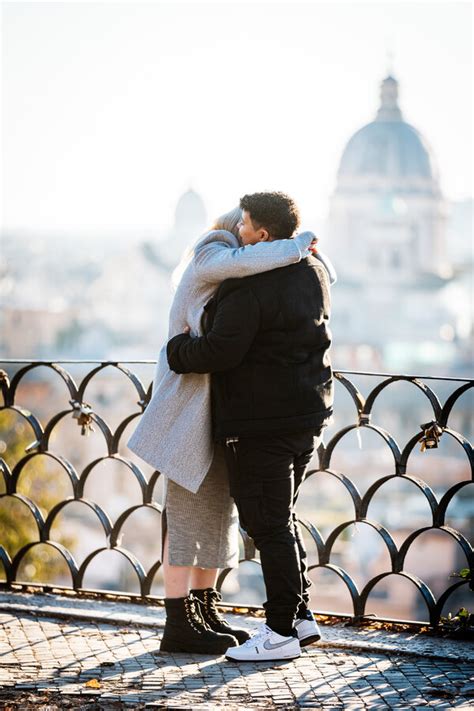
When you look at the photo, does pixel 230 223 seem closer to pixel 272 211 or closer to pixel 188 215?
pixel 272 211

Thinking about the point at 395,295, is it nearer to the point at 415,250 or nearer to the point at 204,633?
the point at 415,250

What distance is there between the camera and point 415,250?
78.9m

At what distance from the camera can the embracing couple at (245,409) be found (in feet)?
9.00

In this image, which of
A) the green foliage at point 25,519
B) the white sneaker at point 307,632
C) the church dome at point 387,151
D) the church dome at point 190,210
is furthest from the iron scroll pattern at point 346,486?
the church dome at point 190,210

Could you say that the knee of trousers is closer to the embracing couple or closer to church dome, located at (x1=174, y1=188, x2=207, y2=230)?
the embracing couple

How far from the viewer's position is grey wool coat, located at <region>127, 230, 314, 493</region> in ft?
9.23

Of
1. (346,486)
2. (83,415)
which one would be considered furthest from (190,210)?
(346,486)

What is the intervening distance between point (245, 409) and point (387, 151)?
7280 cm

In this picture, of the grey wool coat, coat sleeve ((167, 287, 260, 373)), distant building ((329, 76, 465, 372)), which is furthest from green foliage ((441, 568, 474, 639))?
distant building ((329, 76, 465, 372))

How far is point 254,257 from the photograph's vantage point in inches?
107

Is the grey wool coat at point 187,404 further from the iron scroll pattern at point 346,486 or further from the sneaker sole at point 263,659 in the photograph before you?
the sneaker sole at point 263,659

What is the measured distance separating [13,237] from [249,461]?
9600 centimetres

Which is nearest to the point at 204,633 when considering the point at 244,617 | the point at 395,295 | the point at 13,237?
the point at 244,617

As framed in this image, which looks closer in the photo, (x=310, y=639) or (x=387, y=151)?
(x=310, y=639)
